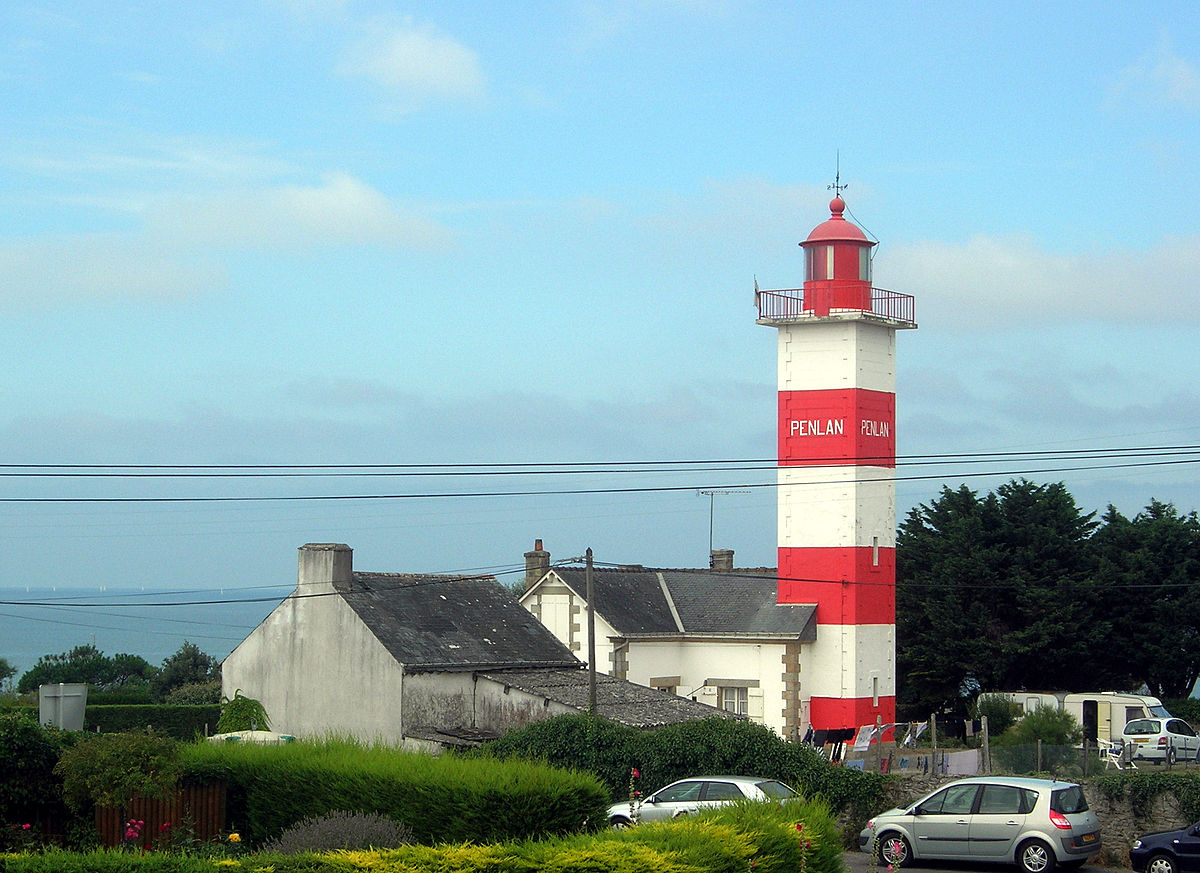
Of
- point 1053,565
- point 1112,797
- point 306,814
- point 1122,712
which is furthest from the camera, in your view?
point 1053,565

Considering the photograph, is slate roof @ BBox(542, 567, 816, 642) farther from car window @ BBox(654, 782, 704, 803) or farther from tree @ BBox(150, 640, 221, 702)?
tree @ BBox(150, 640, 221, 702)

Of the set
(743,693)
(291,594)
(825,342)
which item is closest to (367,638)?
(291,594)

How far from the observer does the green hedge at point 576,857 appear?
12.6 meters

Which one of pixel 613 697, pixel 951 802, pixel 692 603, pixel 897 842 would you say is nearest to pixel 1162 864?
pixel 951 802

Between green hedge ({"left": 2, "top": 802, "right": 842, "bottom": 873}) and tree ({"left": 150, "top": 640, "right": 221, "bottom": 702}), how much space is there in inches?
2043

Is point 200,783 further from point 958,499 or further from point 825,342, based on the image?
point 958,499

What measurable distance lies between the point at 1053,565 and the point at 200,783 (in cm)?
3443

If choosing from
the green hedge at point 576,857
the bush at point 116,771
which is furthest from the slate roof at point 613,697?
the green hedge at point 576,857

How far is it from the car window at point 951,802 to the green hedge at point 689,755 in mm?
2178

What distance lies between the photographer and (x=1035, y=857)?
21531 mm

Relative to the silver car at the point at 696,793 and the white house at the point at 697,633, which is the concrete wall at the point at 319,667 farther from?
the silver car at the point at 696,793

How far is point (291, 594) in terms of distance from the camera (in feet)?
120

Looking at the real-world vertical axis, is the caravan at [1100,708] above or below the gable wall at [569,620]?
below

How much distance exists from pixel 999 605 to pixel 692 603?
31.7ft
